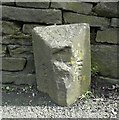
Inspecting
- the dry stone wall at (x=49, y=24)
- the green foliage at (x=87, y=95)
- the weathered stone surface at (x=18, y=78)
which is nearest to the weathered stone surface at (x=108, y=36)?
the dry stone wall at (x=49, y=24)

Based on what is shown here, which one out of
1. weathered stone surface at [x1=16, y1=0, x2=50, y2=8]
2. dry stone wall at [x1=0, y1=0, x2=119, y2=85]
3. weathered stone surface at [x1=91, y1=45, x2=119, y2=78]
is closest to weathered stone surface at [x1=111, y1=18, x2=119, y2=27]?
dry stone wall at [x1=0, y1=0, x2=119, y2=85]

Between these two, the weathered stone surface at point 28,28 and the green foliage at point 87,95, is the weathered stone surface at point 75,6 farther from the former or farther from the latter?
the green foliage at point 87,95

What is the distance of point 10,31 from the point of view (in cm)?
332

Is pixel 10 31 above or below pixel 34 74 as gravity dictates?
above

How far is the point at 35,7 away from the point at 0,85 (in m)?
0.79

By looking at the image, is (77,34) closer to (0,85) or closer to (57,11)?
→ (57,11)

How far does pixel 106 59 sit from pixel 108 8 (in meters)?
0.44

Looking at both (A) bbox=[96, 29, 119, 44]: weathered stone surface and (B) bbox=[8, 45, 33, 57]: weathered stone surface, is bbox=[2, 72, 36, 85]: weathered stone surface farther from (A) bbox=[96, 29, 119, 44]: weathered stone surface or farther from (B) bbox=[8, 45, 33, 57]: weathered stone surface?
(A) bbox=[96, 29, 119, 44]: weathered stone surface

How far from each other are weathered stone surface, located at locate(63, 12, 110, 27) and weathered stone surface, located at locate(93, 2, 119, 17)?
0.19 ft

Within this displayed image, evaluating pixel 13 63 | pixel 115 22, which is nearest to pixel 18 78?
pixel 13 63

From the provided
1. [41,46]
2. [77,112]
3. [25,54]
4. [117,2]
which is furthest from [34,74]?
[117,2]

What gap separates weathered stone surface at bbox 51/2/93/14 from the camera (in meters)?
3.15

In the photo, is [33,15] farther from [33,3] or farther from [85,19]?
[85,19]

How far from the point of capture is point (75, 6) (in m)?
3.16
